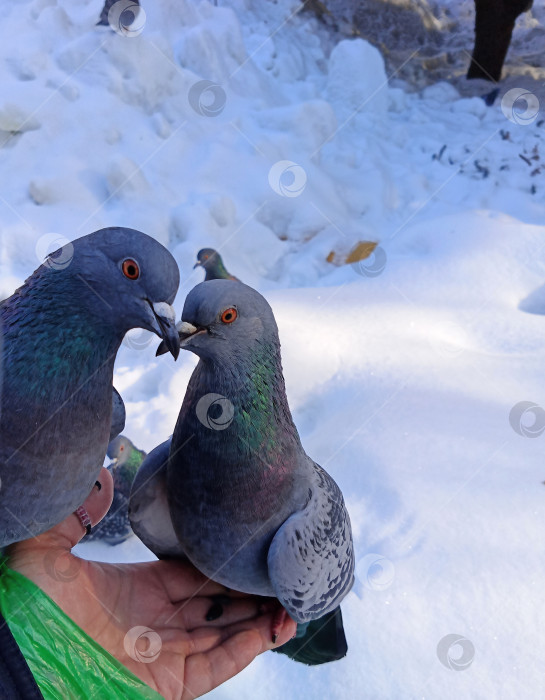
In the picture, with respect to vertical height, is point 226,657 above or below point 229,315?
below

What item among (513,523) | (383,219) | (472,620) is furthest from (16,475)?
(383,219)

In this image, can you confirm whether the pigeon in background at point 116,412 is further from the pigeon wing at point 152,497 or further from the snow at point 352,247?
the snow at point 352,247

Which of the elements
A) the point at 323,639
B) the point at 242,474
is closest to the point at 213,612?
the point at 323,639

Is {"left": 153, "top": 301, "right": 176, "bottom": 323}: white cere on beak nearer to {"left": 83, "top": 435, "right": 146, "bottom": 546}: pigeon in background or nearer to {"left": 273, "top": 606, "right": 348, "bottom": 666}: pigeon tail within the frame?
{"left": 273, "top": 606, "right": 348, "bottom": 666}: pigeon tail

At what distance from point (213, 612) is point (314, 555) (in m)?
0.52

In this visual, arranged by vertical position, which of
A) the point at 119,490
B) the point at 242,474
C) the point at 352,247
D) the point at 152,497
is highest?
the point at 242,474

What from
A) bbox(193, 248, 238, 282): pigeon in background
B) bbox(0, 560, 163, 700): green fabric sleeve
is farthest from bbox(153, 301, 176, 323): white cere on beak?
bbox(193, 248, 238, 282): pigeon in background

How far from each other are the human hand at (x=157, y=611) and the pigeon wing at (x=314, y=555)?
0.79 ft

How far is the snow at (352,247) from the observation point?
236 cm

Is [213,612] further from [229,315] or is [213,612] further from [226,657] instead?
[229,315]

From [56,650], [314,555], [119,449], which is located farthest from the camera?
[119,449]

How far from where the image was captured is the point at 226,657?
1.88 m

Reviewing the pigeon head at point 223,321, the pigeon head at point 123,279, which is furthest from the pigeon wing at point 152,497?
the pigeon head at point 123,279

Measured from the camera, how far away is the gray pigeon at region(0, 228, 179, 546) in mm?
1312
